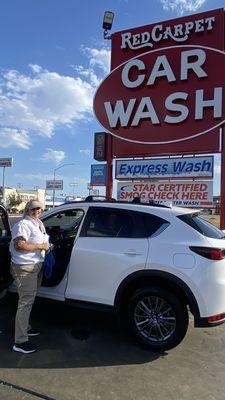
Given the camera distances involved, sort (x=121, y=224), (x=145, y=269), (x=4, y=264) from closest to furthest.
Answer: (x=145, y=269), (x=121, y=224), (x=4, y=264)

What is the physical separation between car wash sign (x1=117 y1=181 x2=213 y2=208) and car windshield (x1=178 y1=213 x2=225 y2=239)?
20.9 feet

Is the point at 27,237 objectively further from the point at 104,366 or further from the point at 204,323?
the point at 204,323

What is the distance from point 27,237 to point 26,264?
32 centimetres

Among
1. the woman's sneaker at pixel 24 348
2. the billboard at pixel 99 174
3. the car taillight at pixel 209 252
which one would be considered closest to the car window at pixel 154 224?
the car taillight at pixel 209 252

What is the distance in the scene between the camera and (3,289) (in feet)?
18.9

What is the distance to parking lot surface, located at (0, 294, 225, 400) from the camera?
13.1 ft

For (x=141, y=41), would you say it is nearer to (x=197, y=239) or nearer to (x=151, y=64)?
(x=151, y=64)

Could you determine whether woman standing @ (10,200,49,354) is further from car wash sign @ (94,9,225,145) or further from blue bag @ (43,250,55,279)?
car wash sign @ (94,9,225,145)

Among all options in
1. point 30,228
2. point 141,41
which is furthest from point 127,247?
point 141,41

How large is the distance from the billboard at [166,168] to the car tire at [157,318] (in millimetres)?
7396

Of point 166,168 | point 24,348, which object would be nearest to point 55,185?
point 166,168

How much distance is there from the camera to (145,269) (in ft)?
16.6

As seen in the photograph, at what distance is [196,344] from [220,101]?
26.4 ft

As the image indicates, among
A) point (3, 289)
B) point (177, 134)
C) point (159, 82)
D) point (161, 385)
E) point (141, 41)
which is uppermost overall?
point (141, 41)
